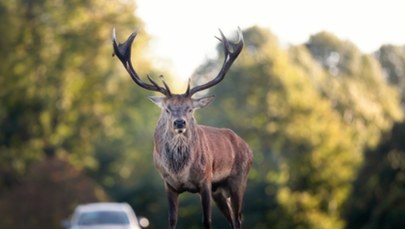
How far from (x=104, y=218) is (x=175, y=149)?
71.2 ft

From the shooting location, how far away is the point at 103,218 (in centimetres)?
3562

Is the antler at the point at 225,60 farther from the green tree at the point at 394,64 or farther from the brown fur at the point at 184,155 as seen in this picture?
the green tree at the point at 394,64

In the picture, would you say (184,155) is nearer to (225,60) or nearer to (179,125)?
(179,125)

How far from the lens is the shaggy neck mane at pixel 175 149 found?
14125 millimetres

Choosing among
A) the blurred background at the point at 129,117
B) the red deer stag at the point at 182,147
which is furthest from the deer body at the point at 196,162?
the blurred background at the point at 129,117

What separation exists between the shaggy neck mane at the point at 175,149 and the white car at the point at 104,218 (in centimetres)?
2065

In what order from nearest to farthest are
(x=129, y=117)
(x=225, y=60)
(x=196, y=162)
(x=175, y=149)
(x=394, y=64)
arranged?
(x=175, y=149) < (x=196, y=162) < (x=225, y=60) < (x=129, y=117) < (x=394, y=64)

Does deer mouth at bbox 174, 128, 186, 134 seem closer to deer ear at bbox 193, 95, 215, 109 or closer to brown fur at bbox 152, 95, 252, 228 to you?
brown fur at bbox 152, 95, 252, 228

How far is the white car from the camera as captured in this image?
35.0m

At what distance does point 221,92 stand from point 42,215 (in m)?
18.5

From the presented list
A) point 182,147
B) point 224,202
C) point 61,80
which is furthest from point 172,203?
point 61,80

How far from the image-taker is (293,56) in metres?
81.9

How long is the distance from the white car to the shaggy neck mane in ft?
67.8

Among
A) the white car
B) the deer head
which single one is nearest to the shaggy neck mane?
the deer head
